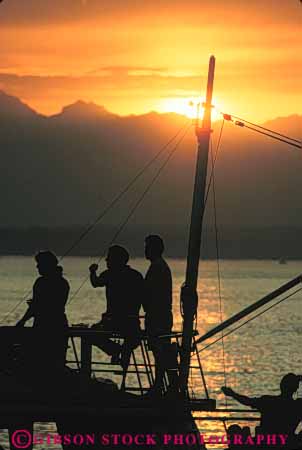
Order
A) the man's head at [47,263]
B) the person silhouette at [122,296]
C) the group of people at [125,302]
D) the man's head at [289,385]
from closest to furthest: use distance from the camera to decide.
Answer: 1. the man's head at [289,385]
2. the man's head at [47,263]
3. the group of people at [125,302]
4. the person silhouette at [122,296]

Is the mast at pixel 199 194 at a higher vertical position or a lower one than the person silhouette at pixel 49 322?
higher

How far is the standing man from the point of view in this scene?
19219 mm

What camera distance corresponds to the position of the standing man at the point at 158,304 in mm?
19219

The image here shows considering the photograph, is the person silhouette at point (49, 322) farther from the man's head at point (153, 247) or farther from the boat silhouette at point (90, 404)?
the man's head at point (153, 247)

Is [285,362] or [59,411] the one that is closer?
[59,411]

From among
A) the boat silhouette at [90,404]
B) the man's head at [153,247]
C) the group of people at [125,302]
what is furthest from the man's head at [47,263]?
the man's head at [153,247]

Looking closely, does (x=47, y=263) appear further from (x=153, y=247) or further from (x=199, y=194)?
(x=199, y=194)

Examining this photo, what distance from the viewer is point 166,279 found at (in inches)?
760

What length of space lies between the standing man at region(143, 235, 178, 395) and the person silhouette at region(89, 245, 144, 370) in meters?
0.38

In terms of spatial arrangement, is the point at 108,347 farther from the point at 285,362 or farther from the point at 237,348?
the point at 237,348

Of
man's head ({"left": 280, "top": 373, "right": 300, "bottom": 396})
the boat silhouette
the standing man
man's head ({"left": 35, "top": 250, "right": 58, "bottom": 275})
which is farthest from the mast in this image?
man's head ({"left": 280, "top": 373, "right": 300, "bottom": 396})

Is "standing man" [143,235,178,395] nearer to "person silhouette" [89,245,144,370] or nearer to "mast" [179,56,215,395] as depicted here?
"person silhouette" [89,245,144,370]

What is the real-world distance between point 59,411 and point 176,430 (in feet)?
8.13

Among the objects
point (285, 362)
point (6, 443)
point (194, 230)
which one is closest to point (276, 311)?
point (285, 362)
